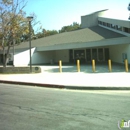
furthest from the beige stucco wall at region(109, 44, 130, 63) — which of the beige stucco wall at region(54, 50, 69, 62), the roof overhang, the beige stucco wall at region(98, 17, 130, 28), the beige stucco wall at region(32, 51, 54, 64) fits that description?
the beige stucco wall at region(32, 51, 54, 64)

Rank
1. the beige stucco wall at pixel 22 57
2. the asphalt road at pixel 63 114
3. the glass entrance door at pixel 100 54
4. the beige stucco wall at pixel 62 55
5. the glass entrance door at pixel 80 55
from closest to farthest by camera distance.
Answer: the asphalt road at pixel 63 114 < the beige stucco wall at pixel 22 57 < the glass entrance door at pixel 100 54 < the glass entrance door at pixel 80 55 < the beige stucco wall at pixel 62 55

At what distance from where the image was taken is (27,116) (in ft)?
20.4

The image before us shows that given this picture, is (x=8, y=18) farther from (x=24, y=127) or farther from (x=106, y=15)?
(x=106, y=15)

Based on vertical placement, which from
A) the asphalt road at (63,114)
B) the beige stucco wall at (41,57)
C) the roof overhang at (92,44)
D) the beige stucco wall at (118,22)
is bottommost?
the asphalt road at (63,114)

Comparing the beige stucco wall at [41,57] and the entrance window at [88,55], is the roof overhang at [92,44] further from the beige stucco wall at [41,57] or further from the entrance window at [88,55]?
the entrance window at [88,55]

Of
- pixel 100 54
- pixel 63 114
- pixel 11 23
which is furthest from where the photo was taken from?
pixel 100 54

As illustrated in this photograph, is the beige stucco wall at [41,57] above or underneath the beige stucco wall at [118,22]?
underneath

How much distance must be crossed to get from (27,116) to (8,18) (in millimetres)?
19860

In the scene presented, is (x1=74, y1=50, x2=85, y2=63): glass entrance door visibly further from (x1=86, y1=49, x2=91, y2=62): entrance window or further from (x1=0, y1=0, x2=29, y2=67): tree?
(x1=0, y1=0, x2=29, y2=67): tree

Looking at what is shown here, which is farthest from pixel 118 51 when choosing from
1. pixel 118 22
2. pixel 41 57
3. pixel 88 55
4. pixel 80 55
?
pixel 41 57

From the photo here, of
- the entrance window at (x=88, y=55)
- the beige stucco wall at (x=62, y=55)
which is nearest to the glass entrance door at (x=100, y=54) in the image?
the entrance window at (x=88, y=55)

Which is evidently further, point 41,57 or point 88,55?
point 41,57

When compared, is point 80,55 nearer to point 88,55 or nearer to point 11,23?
point 88,55

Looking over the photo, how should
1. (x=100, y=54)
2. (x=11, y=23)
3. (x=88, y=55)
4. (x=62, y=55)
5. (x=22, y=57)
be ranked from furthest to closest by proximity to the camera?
(x=62, y=55) < (x=88, y=55) < (x=100, y=54) < (x=22, y=57) < (x=11, y=23)
